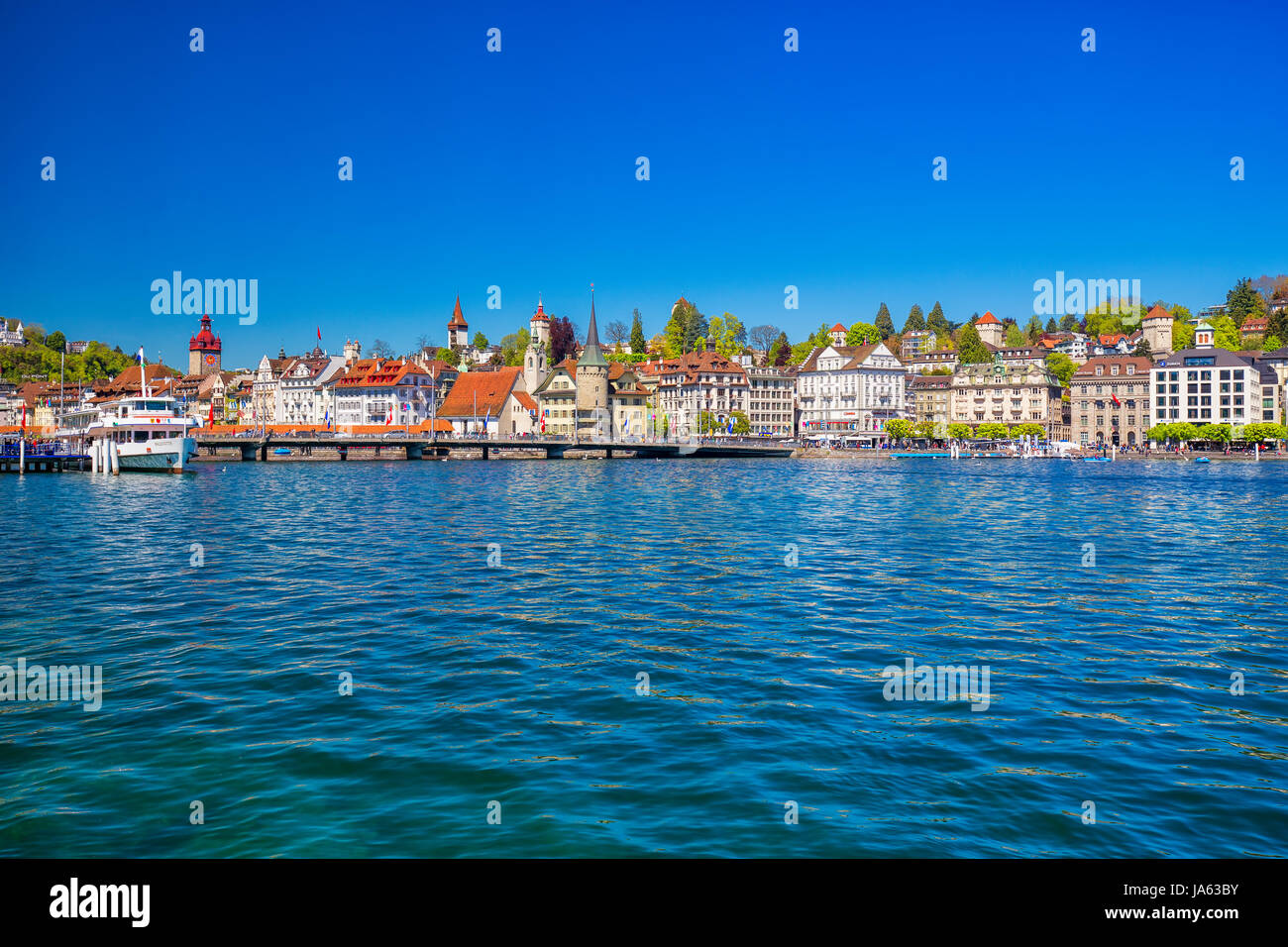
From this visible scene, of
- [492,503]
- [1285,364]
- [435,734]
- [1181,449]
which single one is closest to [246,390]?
[492,503]

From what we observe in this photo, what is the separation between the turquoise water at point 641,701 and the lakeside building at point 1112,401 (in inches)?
5207

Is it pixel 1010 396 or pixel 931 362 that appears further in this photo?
pixel 931 362

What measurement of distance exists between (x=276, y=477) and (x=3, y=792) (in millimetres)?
72654

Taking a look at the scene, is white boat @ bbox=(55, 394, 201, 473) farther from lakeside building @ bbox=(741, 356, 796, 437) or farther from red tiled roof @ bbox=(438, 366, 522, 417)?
lakeside building @ bbox=(741, 356, 796, 437)

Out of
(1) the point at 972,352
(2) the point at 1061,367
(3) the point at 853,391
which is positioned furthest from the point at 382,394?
(2) the point at 1061,367

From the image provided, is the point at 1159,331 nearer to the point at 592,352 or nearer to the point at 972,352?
the point at 972,352

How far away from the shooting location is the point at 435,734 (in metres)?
11.7

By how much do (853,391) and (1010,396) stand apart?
1074 inches

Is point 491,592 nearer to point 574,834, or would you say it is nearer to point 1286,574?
point 574,834

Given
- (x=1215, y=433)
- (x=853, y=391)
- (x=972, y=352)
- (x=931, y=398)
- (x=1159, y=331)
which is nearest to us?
(x=1215, y=433)

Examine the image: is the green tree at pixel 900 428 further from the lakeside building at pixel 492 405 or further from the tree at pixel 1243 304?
the tree at pixel 1243 304

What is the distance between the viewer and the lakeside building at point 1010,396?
164m

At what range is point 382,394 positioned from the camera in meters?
155
